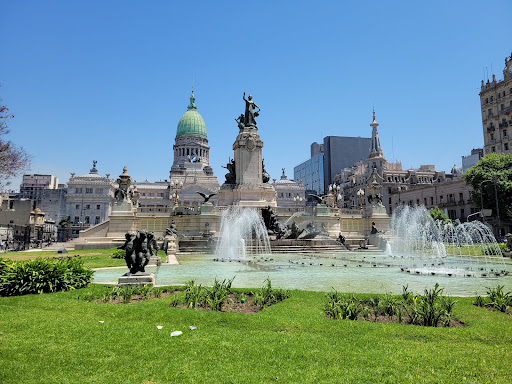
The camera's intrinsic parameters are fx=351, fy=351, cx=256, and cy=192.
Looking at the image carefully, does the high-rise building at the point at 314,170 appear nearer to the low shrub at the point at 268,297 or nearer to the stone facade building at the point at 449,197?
the stone facade building at the point at 449,197

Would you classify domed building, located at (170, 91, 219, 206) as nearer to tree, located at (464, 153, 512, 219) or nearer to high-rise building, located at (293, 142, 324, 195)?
high-rise building, located at (293, 142, 324, 195)

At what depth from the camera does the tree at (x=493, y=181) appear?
47625 millimetres

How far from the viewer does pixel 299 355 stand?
5332 mm

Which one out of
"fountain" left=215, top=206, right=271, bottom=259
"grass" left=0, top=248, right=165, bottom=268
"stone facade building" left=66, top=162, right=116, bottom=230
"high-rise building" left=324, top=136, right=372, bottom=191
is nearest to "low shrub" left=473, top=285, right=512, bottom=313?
"grass" left=0, top=248, right=165, bottom=268

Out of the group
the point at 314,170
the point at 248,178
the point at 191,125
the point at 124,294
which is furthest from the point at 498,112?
the point at 191,125

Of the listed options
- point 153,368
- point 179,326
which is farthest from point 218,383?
point 179,326

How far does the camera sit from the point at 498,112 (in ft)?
214

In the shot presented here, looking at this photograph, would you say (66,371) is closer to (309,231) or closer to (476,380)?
(476,380)

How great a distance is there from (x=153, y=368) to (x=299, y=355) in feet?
7.01

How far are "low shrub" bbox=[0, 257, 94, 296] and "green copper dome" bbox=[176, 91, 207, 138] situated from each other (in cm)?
13890

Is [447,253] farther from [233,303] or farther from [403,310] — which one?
[233,303]

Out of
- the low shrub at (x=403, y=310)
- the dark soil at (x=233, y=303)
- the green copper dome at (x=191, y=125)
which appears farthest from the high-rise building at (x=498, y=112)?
the green copper dome at (x=191, y=125)

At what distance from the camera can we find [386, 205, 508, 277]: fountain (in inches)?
695

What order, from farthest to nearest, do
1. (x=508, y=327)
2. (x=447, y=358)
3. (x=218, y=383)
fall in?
1. (x=508, y=327)
2. (x=447, y=358)
3. (x=218, y=383)
